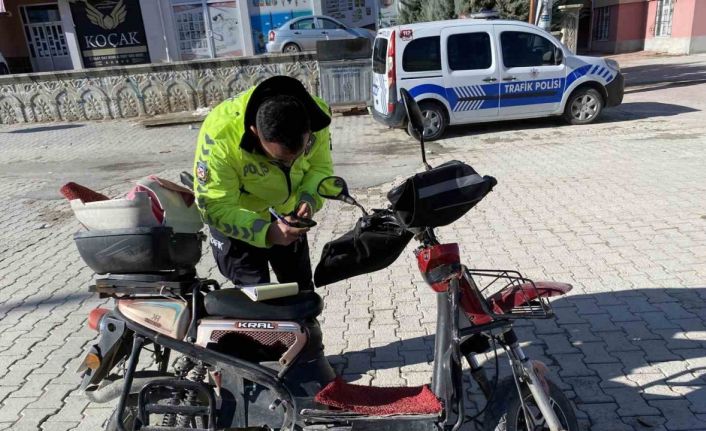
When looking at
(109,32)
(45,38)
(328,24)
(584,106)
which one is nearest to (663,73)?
(584,106)

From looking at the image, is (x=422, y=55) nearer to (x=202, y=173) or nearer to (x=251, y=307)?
(x=202, y=173)

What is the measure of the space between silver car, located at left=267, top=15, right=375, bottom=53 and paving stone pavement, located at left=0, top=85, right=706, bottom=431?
11279 millimetres

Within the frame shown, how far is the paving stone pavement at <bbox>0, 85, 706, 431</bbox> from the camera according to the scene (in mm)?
2881

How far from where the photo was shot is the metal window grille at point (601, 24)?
26.6m

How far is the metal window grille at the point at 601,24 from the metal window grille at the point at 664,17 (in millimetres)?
3280

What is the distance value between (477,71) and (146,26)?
18.4 m

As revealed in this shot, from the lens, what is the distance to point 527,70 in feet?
30.0

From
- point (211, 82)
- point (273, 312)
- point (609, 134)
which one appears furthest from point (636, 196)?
point (211, 82)

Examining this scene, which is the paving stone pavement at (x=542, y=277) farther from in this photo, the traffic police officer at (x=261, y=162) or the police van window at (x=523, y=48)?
the police van window at (x=523, y=48)

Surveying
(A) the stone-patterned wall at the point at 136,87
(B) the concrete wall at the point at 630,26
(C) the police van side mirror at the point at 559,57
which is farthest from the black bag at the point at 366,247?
(B) the concrete wall at the point at 630,26

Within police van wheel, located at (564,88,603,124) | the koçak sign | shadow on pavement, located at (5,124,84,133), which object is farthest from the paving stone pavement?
the koçak sign

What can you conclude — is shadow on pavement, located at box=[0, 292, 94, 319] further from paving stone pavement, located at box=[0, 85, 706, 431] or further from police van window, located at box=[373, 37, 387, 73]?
police van window, located at box=[373, 37, 387, 73]

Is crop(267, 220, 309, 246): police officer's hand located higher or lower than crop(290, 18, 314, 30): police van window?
lower

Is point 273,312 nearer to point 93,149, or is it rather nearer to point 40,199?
point 40,199
